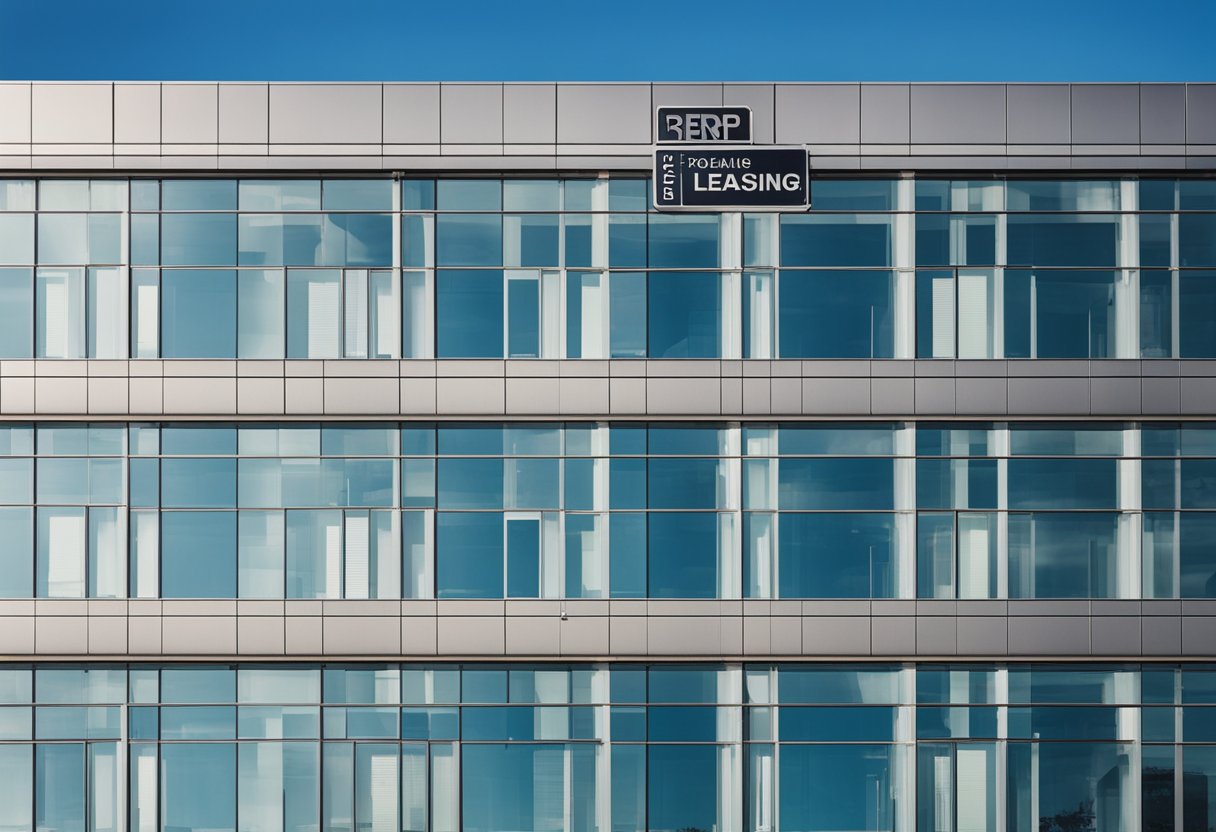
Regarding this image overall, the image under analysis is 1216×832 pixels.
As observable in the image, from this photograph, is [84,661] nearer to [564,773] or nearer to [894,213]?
[564,773]

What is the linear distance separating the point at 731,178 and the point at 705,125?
3.67 feet

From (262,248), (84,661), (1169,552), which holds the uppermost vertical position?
(262,248)

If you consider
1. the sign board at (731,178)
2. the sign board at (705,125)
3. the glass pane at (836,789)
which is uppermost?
the sign board at (705,125)

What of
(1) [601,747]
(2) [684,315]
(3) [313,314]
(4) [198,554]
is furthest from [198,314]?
(1) [601,747]

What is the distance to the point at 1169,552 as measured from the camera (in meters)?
20.7

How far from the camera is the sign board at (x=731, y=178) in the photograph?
67.2 feet

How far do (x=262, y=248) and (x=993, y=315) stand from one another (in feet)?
46.8

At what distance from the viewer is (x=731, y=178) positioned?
2062cm

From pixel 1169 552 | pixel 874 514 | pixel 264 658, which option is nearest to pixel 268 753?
pixel 264 658

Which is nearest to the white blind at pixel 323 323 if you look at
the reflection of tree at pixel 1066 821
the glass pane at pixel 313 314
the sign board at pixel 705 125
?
the glass pane at pixel 313 314

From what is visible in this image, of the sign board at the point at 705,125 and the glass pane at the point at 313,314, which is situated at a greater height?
the sign board at the point at 705,125

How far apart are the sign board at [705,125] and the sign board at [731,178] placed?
246 mm

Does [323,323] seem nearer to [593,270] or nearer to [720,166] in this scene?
[593,270]

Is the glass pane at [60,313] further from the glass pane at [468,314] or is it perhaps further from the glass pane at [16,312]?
the glass pane at [468,314]
